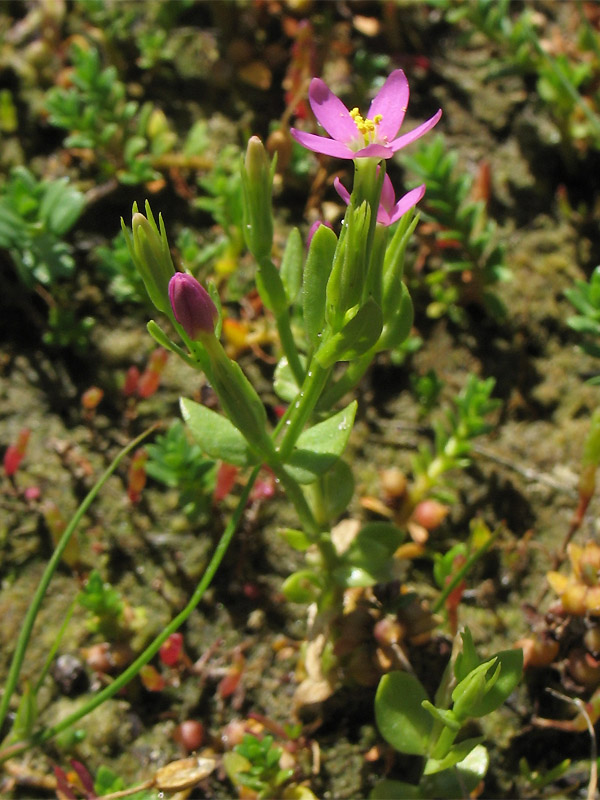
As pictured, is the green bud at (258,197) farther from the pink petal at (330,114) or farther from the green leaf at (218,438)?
the green leaf at (218,438)

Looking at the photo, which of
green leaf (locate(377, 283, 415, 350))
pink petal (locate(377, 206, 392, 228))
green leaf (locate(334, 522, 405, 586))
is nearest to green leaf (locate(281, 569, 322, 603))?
green leaf (locate(334, 522, 405, 586))

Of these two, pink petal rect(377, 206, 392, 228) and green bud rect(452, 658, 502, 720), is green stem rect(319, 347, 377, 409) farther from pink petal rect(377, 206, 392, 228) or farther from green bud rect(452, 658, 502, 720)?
green bud rect(452, 658, 502, 720)

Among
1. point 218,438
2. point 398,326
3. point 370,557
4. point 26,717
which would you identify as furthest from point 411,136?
point 26,717

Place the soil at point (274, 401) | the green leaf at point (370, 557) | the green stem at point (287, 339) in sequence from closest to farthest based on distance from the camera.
Answer: the green stem at point (287, 339) → the green leaf at point (370, 557) → the soil at point (274, 401)

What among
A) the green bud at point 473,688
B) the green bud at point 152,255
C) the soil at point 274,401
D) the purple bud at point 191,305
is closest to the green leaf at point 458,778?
the soil at point 274,401

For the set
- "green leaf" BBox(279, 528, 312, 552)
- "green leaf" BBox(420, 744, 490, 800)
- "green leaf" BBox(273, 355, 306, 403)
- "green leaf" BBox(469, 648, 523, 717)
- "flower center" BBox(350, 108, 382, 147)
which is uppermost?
"flower center" BBox(350, 108, 382, 147)

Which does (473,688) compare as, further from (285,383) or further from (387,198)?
(387,198)
